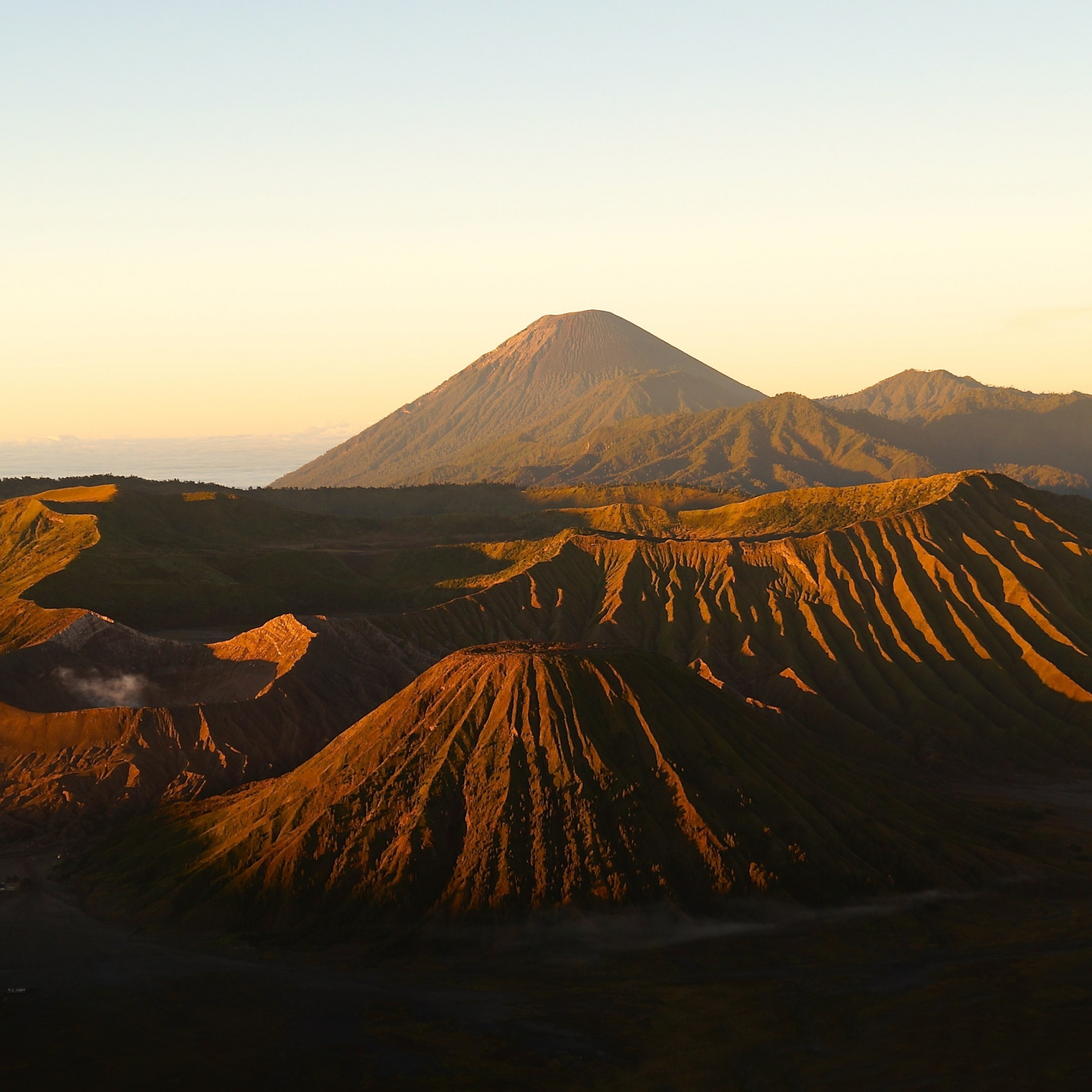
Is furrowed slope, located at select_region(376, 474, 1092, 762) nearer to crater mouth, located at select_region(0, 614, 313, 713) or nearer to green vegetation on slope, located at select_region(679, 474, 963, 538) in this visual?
green vegetation on slope, located at select_region(679, 474, 963, 538)

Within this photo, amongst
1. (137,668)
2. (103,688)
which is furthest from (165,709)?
(137,668)

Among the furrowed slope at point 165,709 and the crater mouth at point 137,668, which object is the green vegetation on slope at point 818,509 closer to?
the furrowed slope at point 165,709

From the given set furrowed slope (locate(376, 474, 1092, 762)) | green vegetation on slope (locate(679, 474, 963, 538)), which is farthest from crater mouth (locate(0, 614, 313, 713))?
green vegetation on slope (locate(679, 474, 963, 538))

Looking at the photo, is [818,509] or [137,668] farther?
[818,509]

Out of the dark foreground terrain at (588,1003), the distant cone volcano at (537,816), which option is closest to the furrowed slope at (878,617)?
the distant cone volcano at (537,816)

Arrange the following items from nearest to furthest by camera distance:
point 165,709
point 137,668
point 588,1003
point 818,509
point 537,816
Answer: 1. point 588,1003
2. point 537,816
3. point 165,709
4. point 137,668
5. point 818,509

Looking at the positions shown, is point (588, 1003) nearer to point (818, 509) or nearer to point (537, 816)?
point (537, 816)

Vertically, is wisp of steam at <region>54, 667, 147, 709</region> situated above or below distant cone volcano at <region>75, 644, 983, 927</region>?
above
